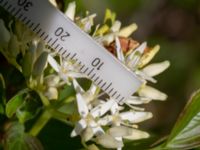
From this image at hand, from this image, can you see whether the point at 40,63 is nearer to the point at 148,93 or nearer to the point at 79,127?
the point at 79,127

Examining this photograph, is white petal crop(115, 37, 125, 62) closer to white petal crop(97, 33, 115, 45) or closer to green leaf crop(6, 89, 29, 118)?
white petal crop(97, 33, 115, 45)

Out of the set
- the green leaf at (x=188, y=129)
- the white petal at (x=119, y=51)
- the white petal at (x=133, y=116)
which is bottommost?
the green leaf at (x=188, y=129)

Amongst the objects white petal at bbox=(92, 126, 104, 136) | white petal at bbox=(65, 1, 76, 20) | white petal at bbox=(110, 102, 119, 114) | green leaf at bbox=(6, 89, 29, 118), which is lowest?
white petal at bbox=(92, 126, 104, 136)

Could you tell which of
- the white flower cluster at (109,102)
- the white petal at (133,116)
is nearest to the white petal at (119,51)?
the white flower cluster at (109,102)

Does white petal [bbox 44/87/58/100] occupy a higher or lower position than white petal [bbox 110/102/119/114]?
higher

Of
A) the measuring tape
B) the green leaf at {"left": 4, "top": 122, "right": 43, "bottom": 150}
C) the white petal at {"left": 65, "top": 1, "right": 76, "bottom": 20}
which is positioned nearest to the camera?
the green leaf at {"left": 4, "top": 122, "right": 43, "bottom": 150}

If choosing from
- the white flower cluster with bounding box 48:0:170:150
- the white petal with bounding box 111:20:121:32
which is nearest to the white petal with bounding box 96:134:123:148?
the white flower cluster with bounding box 48:0:170:150

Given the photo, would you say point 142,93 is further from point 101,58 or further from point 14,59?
point 14,59

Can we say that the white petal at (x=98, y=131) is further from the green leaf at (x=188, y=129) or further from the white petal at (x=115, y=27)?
the white petal at (x=115, y=27)
